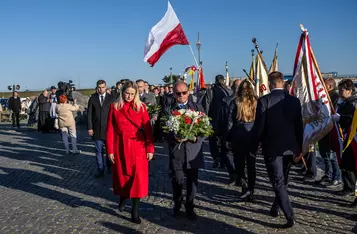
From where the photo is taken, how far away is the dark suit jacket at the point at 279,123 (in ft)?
17.5

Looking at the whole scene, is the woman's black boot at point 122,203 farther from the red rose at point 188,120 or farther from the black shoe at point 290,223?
the black shoe at point 290,223

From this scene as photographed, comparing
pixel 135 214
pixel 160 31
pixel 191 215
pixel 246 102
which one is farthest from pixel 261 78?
pixel 135 214

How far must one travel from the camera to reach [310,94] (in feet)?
21.0

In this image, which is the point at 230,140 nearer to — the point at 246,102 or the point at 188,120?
the point at 246,102

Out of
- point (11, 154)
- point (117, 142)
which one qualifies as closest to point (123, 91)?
point (117, 142)

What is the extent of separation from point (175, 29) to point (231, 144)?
3.78m

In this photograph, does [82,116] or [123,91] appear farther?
[82,116]

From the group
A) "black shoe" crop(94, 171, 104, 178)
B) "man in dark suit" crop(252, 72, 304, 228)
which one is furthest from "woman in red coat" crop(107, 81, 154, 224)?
"black shoe" crop(94, 171, 104, 178)

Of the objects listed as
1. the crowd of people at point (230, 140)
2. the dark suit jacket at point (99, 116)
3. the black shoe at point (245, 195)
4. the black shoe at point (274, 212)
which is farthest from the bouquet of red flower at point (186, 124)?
the dark suit jacket at point (99, 116)

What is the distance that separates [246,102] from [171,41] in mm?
3675

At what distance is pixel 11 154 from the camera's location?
42.8ft

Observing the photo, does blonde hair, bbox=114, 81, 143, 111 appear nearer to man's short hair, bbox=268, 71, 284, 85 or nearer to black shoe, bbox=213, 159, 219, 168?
man's short hair, bbox=268, 71, 284, 85

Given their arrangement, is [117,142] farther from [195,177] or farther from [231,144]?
[231,144]

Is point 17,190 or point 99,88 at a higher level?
point 99,88
